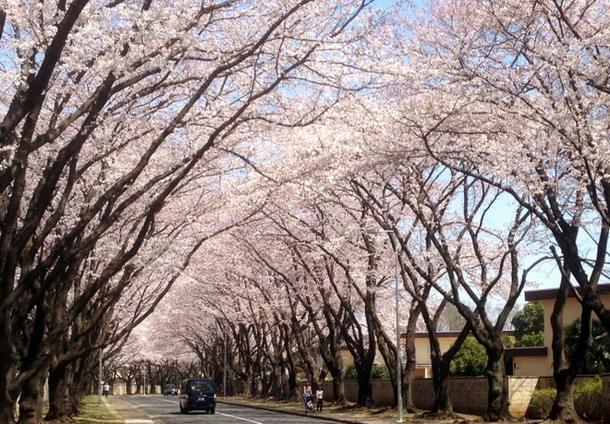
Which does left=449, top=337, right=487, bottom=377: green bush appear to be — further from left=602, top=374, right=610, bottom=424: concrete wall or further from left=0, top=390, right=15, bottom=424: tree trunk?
left=0, top=390, right=15, bottom=424: tree trunk

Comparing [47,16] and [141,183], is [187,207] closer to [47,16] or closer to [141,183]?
[141,183]

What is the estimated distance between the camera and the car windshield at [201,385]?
4192 cm

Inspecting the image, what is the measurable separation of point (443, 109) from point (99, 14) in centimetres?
1049

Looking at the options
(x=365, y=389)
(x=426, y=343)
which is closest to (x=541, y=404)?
(x=365, y=389)

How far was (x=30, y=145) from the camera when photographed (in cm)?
1147

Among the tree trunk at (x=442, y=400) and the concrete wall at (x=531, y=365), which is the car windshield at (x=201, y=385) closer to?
the concrete wall at (x=531, y=365)

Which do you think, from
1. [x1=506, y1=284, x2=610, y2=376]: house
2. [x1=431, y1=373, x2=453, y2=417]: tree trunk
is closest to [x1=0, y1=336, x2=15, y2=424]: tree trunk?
[x1=431, y1=373, x2=453, y2=417]: tree trunk

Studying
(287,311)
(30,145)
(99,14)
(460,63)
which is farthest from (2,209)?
(287,311)

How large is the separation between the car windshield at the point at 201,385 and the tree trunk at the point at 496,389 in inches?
795

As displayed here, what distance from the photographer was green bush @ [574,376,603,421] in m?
24.6

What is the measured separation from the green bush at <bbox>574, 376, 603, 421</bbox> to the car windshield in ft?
71.3

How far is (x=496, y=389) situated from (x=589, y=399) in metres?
2.88

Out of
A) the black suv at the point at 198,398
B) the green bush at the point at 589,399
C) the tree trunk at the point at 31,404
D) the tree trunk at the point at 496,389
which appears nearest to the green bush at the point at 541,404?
the green bush at the point at 589,399

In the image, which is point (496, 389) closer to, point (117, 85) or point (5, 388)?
point (5, 388)
